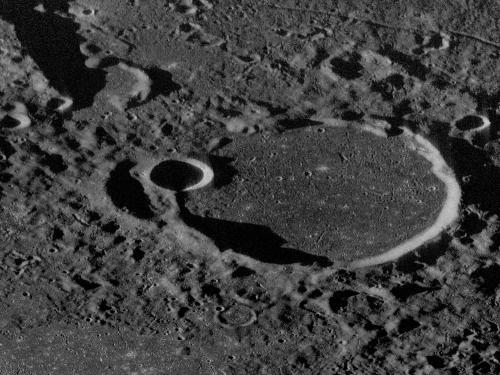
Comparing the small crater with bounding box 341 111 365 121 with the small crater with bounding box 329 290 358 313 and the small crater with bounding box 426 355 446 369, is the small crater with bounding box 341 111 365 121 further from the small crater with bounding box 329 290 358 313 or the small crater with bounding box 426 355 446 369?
the small crater with bounding box 426 355 446 369

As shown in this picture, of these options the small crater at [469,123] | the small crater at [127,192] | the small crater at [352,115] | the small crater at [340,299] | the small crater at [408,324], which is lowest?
the small crater at [408,324]

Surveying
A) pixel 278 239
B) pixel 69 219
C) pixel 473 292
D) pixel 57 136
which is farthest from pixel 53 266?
pixel 473 292

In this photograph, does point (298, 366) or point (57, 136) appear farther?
point (298, 366)

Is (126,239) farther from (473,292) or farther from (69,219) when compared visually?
(473,292)

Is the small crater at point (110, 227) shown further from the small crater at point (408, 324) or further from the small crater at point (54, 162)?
the small crater at point (408, 324)

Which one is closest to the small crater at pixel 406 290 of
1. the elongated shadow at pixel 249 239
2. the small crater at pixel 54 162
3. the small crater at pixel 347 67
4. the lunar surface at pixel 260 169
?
the lunar surface at pixel 260 169

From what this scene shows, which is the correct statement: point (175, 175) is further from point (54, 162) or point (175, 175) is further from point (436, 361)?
point (436, 361)

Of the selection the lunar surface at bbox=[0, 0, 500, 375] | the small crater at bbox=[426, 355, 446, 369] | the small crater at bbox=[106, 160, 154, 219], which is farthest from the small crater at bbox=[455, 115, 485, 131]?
the small crater at bbox=[106, 160, 154, 219]
